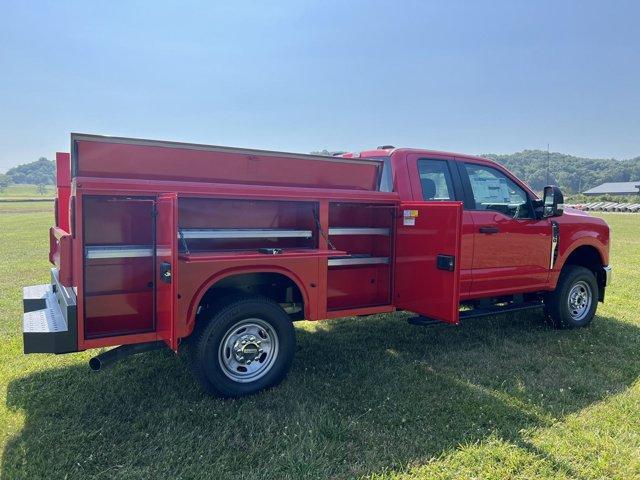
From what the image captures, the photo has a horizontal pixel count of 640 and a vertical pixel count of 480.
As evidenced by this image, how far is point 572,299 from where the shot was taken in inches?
255

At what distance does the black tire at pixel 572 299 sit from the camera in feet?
20.7

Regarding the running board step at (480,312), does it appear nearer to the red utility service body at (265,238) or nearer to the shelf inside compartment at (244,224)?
the red utility service body at (265,238)

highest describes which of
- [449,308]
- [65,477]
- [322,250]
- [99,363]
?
[322,250]

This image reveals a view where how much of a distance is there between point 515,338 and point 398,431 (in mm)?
2955

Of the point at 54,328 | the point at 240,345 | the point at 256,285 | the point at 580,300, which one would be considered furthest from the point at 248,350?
the point at 580,300

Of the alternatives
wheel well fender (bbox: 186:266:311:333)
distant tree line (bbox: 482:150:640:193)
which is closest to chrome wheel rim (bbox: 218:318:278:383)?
wheel well fender (bbox: 186:266:311:333)

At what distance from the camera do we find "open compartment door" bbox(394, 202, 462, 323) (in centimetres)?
445

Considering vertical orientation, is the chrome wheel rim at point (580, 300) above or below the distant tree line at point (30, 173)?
below

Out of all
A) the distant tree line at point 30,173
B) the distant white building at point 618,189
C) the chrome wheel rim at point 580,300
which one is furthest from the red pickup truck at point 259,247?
the distant tree line at point 30,173

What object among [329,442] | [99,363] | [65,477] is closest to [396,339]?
[329,442]

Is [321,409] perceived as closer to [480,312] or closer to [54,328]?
[54,328]

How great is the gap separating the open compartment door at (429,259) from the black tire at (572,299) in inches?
98.8

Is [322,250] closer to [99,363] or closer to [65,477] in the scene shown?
[99,363]

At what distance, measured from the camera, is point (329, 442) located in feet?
11.3
